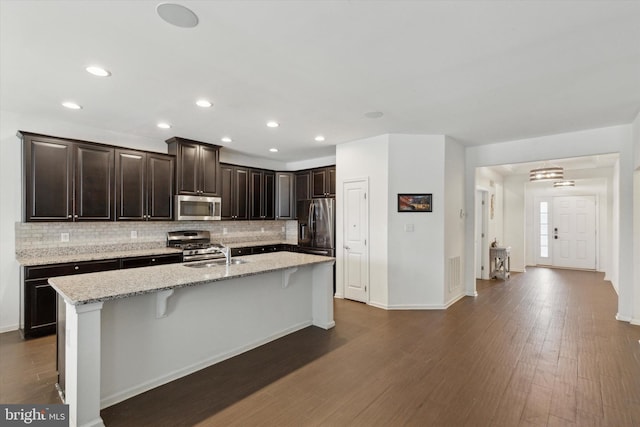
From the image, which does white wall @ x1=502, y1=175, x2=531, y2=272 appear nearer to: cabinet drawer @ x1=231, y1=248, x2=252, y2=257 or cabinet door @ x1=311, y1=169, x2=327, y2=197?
cabinet door @ x1=311, y1=169, x2=327, y2=197

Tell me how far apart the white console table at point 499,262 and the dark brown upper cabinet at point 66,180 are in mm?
7715


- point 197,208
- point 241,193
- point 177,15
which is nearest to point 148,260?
point 197,208

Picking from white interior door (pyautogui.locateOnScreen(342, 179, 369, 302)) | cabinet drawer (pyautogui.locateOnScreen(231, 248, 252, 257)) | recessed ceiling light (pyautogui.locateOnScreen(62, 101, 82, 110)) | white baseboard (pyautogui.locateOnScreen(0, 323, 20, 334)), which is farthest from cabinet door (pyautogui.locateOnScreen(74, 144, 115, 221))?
white interior door (pyautogui.locateOnScreen(342, 179, 369, 302))

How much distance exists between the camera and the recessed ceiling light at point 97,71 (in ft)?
8.47

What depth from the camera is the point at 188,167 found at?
4973 millimetres

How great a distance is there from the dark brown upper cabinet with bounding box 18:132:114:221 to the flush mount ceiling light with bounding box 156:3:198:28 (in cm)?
308

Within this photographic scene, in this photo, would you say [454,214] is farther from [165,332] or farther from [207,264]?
[165,332]

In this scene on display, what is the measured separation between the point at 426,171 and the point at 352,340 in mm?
2794

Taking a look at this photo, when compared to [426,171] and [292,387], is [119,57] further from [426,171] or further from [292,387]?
[426,171]

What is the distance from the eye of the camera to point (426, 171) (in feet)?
15.5

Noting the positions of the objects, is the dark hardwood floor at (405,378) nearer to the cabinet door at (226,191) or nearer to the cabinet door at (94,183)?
the cabinet door at (94,183)

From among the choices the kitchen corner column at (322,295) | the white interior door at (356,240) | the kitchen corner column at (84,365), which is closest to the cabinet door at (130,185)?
the kitchen corner column at (84,365)

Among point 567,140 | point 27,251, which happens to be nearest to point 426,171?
point 567,140

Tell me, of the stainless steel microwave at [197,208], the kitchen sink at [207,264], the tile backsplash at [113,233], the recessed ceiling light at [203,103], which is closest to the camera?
the kitchen sink at [207,264]
